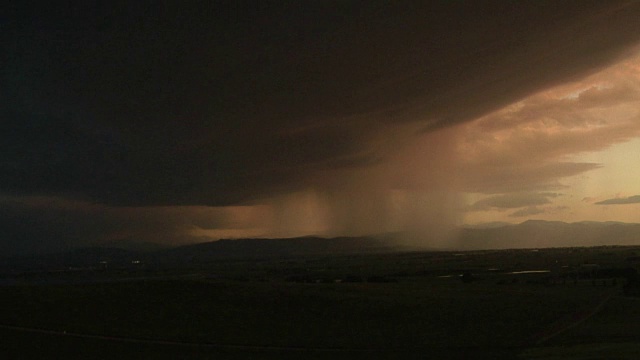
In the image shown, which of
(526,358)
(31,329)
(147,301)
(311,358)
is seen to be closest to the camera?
(526,358)

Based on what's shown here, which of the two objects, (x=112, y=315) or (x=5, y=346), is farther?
(x=112, y=315)

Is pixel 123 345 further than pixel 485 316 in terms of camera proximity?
No

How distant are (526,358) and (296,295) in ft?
96.8

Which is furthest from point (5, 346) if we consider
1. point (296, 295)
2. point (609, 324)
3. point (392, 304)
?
point (609, 324)

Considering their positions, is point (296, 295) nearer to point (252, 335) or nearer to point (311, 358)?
point (252, 335)

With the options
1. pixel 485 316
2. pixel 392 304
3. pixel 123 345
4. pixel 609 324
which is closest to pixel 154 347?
pixel 123 345

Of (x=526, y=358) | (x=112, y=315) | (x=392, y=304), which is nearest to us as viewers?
(x=526, y=358)

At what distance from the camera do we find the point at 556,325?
47.4 metres

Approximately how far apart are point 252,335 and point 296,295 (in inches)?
636

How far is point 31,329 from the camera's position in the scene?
3841 centimetres

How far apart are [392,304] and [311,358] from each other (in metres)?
22.7

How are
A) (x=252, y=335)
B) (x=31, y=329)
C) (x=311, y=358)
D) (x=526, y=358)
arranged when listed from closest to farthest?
1. (x=526, y=358)
2. (x=311, y=358)
3. (x=31, y=329)
4. (x=252, y=335)

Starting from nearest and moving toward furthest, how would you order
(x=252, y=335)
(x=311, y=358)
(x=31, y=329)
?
(x=311, y=358) → (x=31, y=329) → (x=252, y=335)

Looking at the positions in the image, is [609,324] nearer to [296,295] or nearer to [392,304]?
[392,304]
